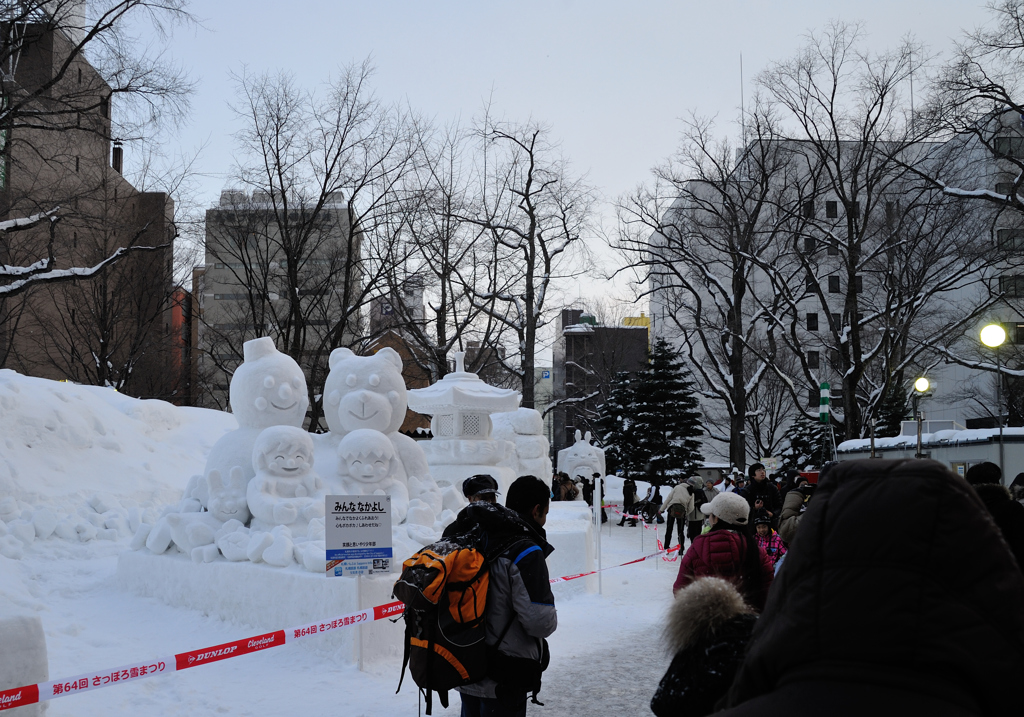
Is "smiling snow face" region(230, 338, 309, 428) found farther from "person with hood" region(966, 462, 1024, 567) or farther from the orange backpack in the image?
"person with hood" region(966, 462, 1024, 567)

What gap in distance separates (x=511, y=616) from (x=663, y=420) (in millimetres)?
34091

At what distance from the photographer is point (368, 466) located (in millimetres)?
9953

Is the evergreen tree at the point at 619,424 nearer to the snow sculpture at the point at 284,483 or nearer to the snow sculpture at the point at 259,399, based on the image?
the snow sculpture at the point at 259,399

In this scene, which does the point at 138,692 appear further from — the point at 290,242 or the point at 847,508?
the point at 290,242

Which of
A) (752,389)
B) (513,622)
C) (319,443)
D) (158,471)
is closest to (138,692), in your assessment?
(513,622)

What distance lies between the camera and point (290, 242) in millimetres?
23578

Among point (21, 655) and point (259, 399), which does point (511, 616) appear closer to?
point (21, 655)

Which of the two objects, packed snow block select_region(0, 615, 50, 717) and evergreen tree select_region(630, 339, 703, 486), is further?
evergreen tree select_region(630, 339, 703, 486)

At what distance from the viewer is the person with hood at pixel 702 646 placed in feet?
6.24

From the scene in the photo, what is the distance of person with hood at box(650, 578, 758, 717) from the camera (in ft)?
6.24

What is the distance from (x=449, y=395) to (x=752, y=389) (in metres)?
13.1

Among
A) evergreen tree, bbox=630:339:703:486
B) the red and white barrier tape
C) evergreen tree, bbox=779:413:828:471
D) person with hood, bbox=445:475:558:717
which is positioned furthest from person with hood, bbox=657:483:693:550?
evergreen tree, bbox=779:413:828:471

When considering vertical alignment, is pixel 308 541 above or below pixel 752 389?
below

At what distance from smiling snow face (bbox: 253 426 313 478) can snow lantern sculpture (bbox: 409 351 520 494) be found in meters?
8.01
